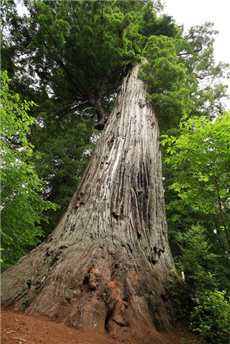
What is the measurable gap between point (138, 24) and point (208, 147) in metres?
7.38

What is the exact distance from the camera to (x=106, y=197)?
8.82ft

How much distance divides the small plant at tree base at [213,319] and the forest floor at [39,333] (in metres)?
0.43

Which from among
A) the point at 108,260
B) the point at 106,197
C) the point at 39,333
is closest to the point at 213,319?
the point at 108,260

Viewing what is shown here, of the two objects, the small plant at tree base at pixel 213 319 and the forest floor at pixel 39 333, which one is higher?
the small plant at tree base at pixel 213 319

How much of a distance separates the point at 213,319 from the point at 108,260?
3.90 ft

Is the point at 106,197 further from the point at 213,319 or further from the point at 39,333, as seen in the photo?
the point at 213,319

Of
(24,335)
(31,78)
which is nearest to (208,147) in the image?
(24,335)

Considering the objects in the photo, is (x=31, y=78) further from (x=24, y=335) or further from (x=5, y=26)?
(x=24, y=335)

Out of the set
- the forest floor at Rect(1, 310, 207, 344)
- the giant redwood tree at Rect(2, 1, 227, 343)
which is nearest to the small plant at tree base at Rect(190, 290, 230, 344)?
the giant redwood tree at Rect(2, 1, 227, 343)

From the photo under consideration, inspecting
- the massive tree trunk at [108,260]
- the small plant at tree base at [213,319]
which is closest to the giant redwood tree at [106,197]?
the massive tree trunk at [108,260]

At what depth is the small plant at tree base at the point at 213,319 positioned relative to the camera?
1661mm

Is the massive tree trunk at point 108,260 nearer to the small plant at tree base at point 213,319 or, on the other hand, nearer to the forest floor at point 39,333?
the forest floor at point 39,333

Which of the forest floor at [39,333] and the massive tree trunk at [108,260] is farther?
the massive tree trunk at [108,260]

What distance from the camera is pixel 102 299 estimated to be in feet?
5.34
